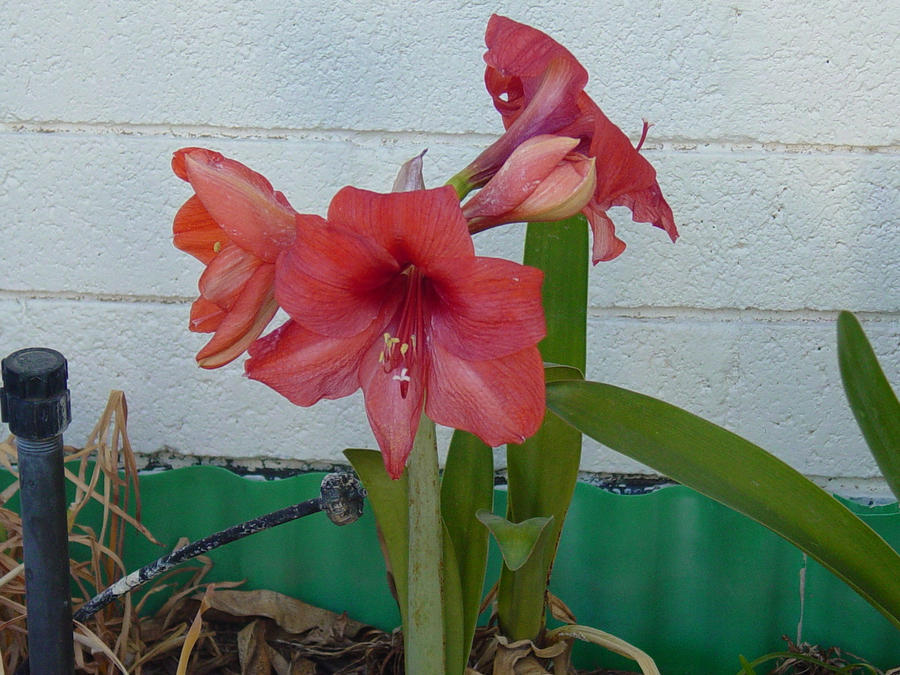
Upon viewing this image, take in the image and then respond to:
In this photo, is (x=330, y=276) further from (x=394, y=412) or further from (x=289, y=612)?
(x=289, y=612)

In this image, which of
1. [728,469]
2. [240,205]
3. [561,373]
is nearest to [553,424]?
[561,373]

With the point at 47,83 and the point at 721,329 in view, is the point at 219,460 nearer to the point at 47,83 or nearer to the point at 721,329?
the point at 47,83

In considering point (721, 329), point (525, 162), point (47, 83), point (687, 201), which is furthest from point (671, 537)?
point (47, 83)

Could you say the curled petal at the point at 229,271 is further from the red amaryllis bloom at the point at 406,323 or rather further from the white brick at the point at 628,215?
the white brick at the point at 628,215

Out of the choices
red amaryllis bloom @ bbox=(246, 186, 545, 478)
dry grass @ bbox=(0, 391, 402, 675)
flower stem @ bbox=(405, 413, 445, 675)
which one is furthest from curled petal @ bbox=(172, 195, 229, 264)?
dry grass @ bbox=(0, 391, 402, 675)

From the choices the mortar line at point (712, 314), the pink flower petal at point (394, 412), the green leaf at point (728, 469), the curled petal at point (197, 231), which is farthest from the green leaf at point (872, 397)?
the curled petal at point (197, 231)

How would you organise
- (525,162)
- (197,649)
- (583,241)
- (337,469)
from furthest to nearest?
1. (337,469)
2. (197,649)
3. (583,241)
4. (525,162)

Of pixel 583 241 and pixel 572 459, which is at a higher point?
pixel 583 241
